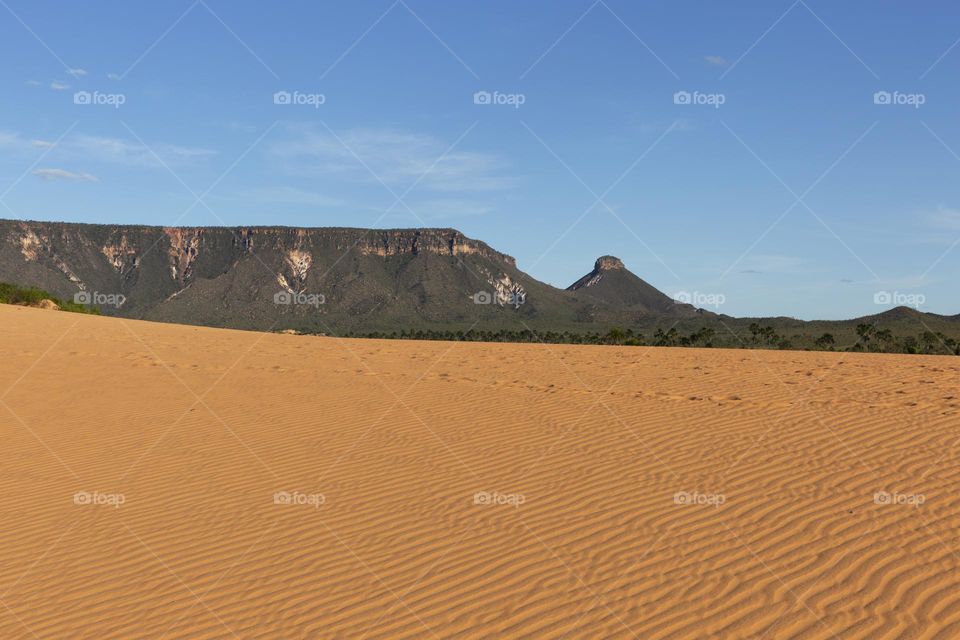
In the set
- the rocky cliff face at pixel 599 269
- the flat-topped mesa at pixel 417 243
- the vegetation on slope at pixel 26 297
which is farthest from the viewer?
the rocky cliff face at pixel 599 269

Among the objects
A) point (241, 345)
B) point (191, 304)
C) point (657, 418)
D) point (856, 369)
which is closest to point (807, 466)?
point (657, 418)

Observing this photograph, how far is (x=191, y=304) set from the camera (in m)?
95.3

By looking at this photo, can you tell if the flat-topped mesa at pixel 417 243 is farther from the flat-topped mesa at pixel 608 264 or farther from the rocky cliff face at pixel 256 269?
the flat-topped mesa at pixel 608 264

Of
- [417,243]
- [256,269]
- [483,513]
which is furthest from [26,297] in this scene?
[417,243]

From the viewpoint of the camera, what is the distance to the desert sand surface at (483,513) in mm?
5828

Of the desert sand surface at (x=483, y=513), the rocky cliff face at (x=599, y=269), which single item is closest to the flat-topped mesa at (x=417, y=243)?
the rocky cliff face at (x=599, y=269)

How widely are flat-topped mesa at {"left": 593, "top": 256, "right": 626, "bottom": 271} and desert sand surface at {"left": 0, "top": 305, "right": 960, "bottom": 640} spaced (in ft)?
458

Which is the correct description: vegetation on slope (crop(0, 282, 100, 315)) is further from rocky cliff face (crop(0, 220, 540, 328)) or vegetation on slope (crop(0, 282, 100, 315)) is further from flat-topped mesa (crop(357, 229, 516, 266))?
flat-topped mesa (crop(357, 229, 516, 266))

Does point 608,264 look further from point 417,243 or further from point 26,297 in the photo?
point 26,297

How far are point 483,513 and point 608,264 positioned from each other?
15116cm

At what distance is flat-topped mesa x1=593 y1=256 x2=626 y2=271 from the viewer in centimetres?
15500

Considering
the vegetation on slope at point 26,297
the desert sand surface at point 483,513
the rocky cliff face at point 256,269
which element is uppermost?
the rocky cliff face at point 256,269

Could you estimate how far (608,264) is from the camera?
156375mm

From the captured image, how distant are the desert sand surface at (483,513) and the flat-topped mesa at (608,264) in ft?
458
